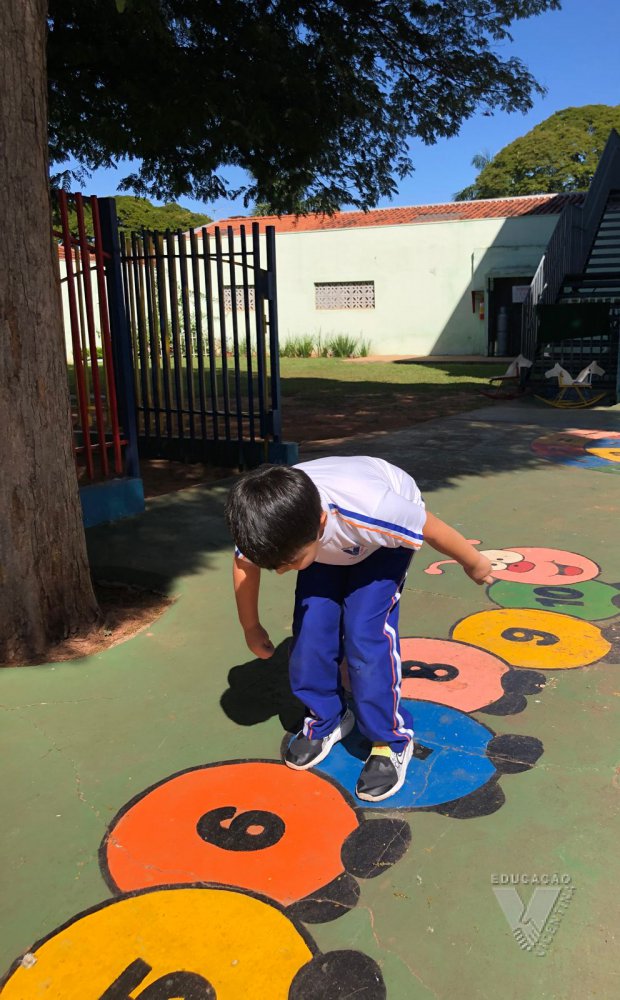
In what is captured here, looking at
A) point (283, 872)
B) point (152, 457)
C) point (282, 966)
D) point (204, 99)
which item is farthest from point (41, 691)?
point (204, 99)

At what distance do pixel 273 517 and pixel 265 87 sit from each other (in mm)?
7759

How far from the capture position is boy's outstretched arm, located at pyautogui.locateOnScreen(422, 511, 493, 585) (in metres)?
2.27

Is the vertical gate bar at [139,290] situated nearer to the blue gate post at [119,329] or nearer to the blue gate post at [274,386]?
the blue gate post at [274,386]

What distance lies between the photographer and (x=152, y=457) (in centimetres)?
782

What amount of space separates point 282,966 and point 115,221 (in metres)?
4.81

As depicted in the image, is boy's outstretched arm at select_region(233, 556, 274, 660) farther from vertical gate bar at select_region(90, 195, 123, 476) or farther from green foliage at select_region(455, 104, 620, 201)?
green foliage at select_region(455, 104, 620, 201)

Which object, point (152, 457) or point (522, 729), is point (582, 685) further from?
point (152, 457)

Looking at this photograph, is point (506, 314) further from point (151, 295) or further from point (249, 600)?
point (249, 600)

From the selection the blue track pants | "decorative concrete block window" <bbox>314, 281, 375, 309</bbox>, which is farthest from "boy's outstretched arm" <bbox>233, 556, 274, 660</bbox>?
"decorative concrete block window" <bbox>314, 281, 375, 309</bbox>

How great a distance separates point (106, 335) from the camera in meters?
5.27

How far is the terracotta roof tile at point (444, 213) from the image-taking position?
76.3ft

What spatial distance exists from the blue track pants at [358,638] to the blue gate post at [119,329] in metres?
3.36

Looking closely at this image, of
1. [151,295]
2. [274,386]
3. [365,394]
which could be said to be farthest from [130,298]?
[365,394]

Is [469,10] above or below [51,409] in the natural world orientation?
above
